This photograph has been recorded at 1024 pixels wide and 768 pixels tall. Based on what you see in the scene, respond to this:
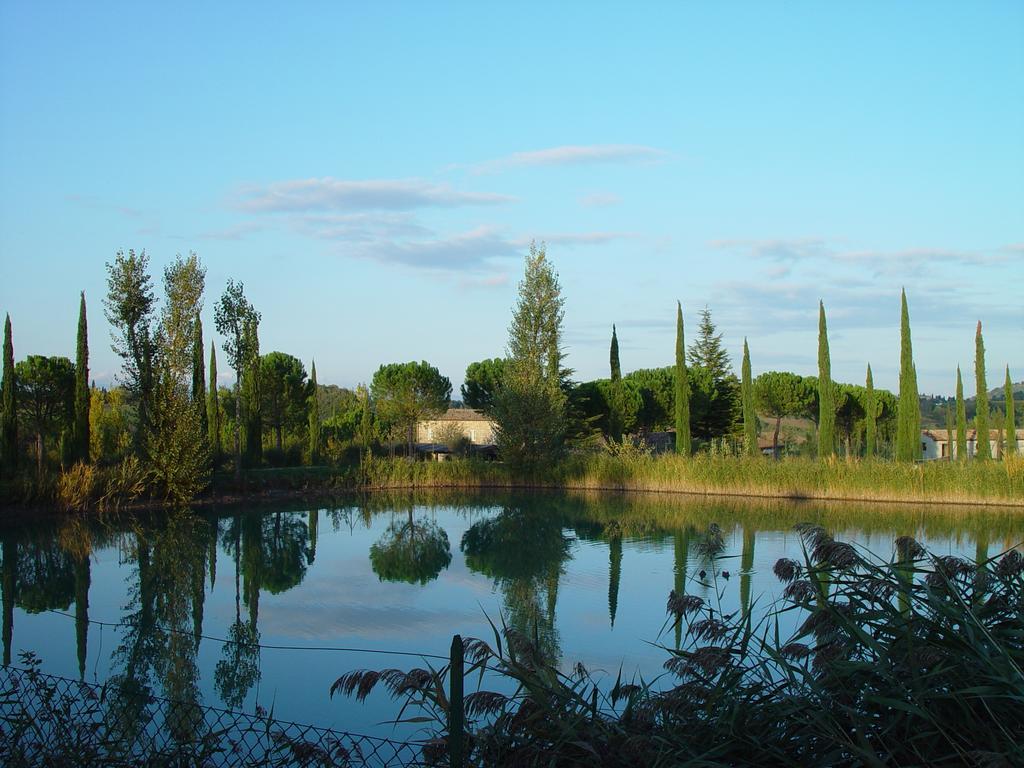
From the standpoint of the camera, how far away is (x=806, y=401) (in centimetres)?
4700

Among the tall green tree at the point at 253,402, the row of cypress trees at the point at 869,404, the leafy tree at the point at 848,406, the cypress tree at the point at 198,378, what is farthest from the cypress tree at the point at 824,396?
the cypress tree at the point at 198,378

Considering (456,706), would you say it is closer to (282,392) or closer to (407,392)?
(282,392)

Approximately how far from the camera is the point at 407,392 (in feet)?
140

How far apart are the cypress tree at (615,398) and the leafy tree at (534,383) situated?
3065mm

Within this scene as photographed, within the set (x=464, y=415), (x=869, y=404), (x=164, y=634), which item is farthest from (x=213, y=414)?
(x=464, y=415)

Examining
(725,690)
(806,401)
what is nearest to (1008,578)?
(725,690)

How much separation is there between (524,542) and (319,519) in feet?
21.1

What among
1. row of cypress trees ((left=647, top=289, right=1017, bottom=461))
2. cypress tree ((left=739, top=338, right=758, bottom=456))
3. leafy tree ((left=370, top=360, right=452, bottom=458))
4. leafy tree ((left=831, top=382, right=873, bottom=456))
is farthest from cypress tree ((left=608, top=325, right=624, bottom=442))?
leafy tree ((left=831, top=382, right=873, bottom=456))

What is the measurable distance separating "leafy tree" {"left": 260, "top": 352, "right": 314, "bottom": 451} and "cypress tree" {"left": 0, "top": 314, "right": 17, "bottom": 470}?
49.0ft

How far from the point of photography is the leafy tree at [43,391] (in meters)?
28.6

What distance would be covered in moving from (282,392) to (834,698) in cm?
3735

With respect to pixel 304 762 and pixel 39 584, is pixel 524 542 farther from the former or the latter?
pixel 304 762

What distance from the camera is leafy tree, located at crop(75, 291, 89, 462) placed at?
73.7 feet

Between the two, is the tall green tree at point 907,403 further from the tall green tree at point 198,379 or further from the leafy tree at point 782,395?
the tall green tree at point 198,379
